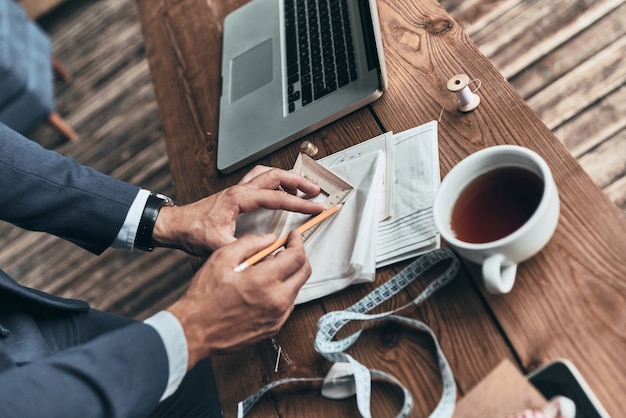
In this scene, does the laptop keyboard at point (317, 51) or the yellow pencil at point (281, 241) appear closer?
the yellow pencil at point (281, 241)

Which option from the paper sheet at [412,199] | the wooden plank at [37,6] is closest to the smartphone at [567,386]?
the paper sheet at [412,199]

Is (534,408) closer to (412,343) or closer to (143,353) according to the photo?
(412,343)

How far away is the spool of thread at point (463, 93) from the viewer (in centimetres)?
79

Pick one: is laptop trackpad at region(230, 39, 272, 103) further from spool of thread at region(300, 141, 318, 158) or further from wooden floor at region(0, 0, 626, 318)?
wooden floor at region(0, 0, 626, 318)

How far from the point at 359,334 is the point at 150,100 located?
2142 millimetres

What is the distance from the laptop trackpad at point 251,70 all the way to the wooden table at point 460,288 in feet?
0.39

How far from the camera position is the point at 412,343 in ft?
2.32

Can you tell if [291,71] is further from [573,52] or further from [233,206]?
[573,52]

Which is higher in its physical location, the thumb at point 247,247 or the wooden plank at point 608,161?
the thumb at point 247,247

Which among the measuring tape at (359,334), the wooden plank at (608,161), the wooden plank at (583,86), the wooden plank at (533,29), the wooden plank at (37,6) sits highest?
the measuring tape at (359,334)

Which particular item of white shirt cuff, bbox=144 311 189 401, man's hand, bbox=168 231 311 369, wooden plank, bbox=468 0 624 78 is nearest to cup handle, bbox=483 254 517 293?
man's hand, bbox=168 231 311 369

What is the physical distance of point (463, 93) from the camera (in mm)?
798

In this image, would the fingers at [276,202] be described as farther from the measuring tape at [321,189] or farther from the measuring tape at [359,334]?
the measuring tape at [359,334]

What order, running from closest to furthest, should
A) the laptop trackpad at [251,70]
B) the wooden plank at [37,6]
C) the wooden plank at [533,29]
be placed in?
1. the laptop trackpad at [251,70]
2. the wooden plank at [533,29]
3. the wooden plank at [37,6]
